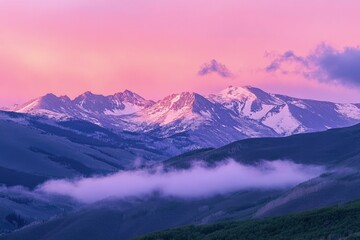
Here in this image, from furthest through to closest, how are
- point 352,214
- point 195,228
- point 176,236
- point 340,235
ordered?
1. point 195,228
2. point 176,236
3. point 352,214
4. point 340,235

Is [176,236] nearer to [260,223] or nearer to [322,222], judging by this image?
[260,223]

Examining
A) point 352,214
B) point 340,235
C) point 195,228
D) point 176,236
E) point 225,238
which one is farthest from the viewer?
point 195,228

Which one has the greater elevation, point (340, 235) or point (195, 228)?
point (195, 228)

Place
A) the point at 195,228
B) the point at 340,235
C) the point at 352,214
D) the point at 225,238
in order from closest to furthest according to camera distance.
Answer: the point at 340,235 → the point at 352,214 → the point at 225,238 → the point at 195,228

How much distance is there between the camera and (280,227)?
14762 cm

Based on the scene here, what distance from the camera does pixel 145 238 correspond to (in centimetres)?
16475

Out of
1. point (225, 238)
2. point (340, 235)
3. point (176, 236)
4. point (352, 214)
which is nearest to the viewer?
point (340, 235)

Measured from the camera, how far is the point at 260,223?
160250 mm

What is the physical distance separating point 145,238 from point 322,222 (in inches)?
1520

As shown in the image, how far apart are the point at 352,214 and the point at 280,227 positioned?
44.6 ft

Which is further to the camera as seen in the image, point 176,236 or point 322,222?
point 176,236

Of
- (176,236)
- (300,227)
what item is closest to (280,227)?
(300,227)

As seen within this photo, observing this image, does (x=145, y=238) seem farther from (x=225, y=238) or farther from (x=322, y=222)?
(x=322, y=222)

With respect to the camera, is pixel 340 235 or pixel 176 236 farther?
pixel 176 236
